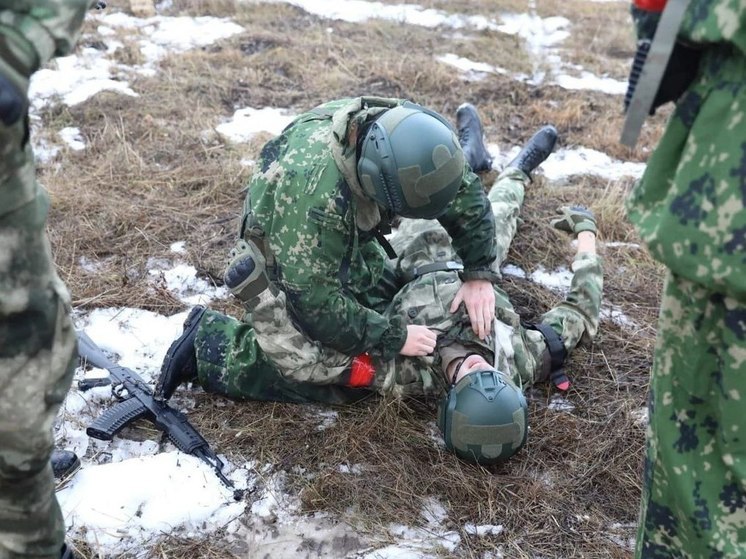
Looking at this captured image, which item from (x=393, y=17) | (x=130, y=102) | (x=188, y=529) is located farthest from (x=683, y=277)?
(x=393, y=17)

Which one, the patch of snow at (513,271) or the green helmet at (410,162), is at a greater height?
the green helmet at (410,162)

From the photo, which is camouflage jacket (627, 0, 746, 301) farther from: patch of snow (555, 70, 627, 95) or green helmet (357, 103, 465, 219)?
patch of snow (555, 70, 627, 95)

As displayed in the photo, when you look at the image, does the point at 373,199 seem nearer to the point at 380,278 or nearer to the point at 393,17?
the point at 380,278

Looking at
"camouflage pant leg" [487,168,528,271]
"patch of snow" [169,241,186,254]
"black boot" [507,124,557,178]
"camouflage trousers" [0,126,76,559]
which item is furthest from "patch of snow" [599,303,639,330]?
"camouflage trousers" [0,126,76,559]

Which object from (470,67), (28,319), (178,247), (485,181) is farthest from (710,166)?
(470,67)

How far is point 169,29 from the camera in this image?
906 centimetres

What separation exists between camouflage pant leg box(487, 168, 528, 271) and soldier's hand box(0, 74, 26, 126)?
11.0 ft

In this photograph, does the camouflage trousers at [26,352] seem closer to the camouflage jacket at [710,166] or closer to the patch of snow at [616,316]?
the camouflage jacket at [710,166]

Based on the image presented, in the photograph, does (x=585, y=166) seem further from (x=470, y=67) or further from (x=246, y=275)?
(x=246, y=275)

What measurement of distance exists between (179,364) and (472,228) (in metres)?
1.74

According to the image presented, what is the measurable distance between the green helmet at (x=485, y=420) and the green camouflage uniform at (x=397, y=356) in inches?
16.3

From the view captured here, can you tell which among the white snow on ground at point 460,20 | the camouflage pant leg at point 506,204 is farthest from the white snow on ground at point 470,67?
the camouflage pant leg at point 506,204

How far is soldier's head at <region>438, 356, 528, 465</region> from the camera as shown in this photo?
329 cm

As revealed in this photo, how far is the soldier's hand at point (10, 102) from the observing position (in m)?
1.58
